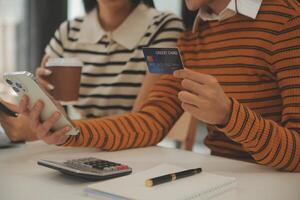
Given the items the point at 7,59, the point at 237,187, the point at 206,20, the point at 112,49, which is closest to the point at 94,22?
the point at 112,49

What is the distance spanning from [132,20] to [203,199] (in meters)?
1.09

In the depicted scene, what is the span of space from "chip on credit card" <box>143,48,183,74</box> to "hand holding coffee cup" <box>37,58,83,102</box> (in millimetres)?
400

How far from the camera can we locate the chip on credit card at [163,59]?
92 cm

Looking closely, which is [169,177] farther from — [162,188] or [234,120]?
[234,120]

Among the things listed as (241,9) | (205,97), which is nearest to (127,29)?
(241,9)

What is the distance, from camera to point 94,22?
1805mm

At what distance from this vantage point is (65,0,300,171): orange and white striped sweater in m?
1.00

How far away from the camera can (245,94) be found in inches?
48.2

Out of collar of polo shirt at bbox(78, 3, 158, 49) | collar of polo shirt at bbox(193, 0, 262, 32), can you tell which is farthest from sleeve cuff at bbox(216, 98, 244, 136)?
collar of polo shirt at bbox(78, 3, 158, 49)

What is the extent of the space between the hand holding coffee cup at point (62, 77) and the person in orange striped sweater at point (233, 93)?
0.16 metres

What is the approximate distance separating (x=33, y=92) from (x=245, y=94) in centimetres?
57

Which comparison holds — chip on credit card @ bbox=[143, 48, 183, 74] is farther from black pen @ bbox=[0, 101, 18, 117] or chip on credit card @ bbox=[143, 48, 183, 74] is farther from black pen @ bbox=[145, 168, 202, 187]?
black pen @ bbox=[0, 101, 18, 117]

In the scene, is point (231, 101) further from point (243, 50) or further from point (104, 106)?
point (104, 106)

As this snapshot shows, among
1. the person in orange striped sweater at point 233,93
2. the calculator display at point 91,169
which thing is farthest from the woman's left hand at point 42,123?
the calculator display at point 91,169
